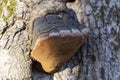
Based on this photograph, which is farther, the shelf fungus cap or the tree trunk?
the tree trunk

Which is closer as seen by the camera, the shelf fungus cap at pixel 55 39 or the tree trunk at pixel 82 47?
the shelf fungus cap at pixel 55 39

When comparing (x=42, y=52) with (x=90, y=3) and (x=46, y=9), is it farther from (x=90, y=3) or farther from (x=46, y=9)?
(x=90, y=3)

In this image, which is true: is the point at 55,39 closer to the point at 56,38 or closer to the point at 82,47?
the point at 56,38

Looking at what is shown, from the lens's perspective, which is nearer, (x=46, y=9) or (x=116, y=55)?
(x=46, y=9)

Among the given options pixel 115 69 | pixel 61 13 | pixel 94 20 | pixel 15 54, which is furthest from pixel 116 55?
pixel 15 54
